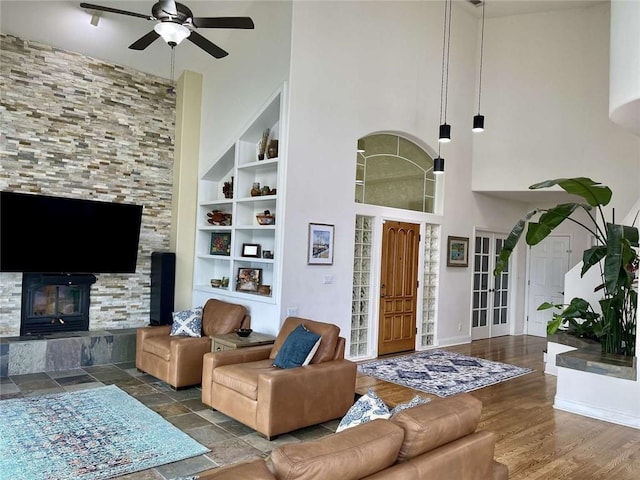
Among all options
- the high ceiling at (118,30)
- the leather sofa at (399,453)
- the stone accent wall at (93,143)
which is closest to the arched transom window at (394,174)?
the high ceiling at (118,30)

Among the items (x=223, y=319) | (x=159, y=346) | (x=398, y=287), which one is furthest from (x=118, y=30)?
(x=398, y=287)

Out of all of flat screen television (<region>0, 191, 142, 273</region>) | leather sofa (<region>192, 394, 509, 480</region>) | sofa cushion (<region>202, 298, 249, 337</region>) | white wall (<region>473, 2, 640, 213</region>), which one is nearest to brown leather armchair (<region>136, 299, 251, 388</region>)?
sofa cushion (<region>202, 298, 249, 337</region>)

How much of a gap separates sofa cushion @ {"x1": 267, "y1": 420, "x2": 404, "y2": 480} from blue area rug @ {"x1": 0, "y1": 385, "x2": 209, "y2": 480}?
6.73ft

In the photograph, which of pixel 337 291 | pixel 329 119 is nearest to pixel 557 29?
pixel 329 119

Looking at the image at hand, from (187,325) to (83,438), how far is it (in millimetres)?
1961

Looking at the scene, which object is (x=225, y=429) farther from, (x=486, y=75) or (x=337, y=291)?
(x=486, y=75)

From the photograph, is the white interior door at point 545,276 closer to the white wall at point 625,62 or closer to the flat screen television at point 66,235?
the white wall at point 625,62

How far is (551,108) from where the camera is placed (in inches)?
309

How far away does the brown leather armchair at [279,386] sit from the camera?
151 inches

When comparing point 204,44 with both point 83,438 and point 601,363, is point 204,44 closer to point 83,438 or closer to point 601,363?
point 83,438

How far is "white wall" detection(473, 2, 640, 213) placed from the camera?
24.1 feet

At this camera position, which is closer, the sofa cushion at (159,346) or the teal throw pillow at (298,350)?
the teal throw pillow at (298,350)

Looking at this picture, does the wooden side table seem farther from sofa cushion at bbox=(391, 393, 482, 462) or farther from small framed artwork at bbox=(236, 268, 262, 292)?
sofa cushion at bbox=(391, 393, 482, 462)

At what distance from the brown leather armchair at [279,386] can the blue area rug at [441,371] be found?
1.52 meters
